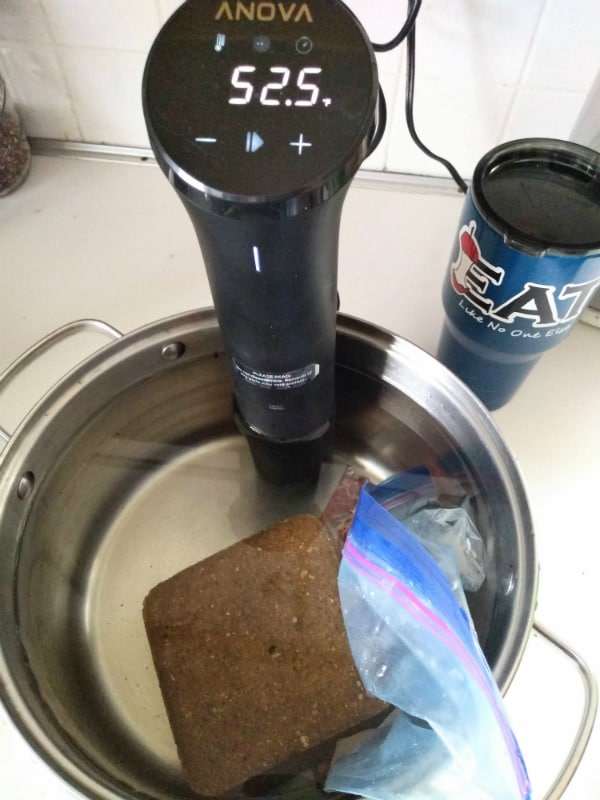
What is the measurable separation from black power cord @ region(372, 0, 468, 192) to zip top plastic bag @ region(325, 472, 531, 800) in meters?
0.34

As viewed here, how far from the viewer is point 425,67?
1.90ft

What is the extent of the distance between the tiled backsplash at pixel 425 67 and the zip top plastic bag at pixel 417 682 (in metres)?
0.39

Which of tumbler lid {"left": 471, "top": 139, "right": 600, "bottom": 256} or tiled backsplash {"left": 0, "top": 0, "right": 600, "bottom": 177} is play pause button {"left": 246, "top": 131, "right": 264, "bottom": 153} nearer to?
tumbler lid {"left": 471, "top": 139, "right": 600, "bottom": 256}

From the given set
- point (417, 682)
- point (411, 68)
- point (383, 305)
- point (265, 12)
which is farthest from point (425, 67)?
point (417, 682)

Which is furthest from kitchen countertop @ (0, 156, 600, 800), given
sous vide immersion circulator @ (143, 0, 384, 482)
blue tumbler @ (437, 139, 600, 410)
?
sous vide immersion circulator @ (143, 0, 384, 482)

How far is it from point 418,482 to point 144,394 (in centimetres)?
24

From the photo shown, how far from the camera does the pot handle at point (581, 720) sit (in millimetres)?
388

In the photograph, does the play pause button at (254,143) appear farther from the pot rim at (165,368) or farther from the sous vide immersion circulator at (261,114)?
the pot rim at (165,368)

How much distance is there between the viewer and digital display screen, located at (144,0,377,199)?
26 centimetres

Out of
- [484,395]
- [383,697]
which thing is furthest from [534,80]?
[383,697]

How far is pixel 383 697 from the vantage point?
0.44 metres

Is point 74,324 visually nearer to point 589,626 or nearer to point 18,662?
point 18,662

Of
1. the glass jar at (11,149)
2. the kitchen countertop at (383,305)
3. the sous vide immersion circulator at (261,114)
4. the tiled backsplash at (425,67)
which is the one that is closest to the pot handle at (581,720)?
the kitchen countertop at (383,305)

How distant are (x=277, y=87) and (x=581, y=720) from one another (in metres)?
0.45
